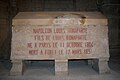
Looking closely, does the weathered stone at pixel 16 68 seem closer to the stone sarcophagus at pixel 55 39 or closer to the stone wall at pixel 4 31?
the stone sarcophagus at pixel 55 39

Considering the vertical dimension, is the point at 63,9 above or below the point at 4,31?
above

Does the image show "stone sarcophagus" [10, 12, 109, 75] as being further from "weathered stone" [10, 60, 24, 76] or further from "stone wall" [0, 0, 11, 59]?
"stone wall" [0, 0, 11, 59]

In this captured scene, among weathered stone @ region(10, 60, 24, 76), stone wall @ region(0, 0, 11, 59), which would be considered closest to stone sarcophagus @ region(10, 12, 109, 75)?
weathered stone @ region(10, 60, 24, 76)

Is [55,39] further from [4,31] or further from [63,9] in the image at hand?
[4,31]

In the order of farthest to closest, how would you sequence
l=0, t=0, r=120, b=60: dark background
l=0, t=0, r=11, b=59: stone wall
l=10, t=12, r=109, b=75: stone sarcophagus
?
l=0, t=0, r=120, b=60: dark background → l=0, t=0, r=11, b=59: stone wall → l=10, t=12, r=109, b=75: stone sarcophagus

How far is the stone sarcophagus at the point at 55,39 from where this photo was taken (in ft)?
16.5

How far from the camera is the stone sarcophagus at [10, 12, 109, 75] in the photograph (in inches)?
198

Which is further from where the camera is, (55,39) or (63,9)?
(63,9)

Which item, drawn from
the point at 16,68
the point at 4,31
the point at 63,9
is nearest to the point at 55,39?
the point at 16,68

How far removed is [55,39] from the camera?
5.06 metres

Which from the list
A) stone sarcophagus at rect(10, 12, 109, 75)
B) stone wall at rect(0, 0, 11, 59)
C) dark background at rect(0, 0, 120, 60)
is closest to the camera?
stone sarcophagus at rect(10, 12, 109, 75)

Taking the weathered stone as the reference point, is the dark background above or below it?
above

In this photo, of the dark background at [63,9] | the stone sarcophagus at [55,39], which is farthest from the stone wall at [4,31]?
the stone sarcophagus at [55,39]

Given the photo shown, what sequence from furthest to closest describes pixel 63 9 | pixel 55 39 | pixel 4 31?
A: pixel 63 9 → pixel 4 31 → pixel 55 39
